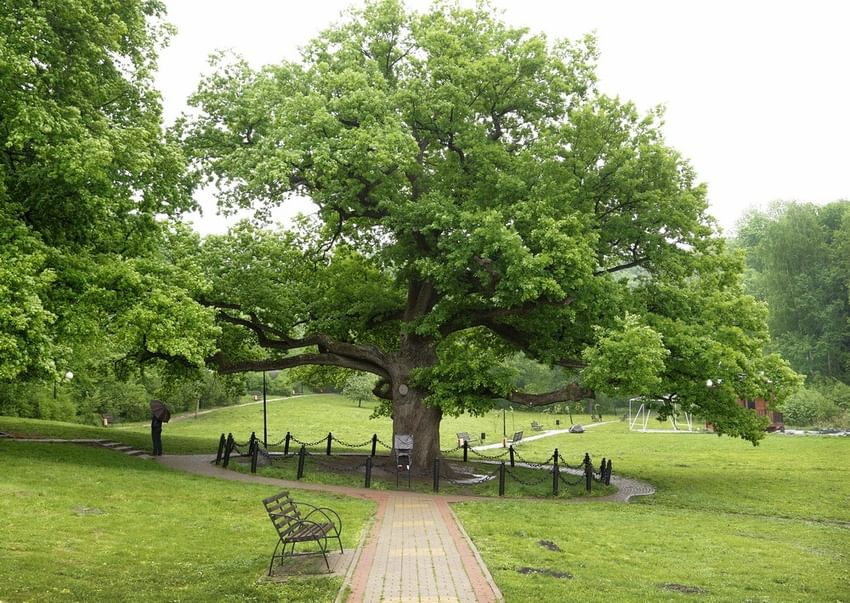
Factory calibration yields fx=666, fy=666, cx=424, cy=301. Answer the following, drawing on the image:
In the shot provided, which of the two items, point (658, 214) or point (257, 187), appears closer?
point (257, 187)

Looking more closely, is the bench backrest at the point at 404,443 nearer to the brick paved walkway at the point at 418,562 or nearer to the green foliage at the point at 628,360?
the brick paved walkway at the point at 418,562

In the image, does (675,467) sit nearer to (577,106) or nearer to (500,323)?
(500,323)

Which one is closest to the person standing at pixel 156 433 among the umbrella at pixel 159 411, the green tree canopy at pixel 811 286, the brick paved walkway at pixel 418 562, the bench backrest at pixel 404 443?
the umbrella at pixel 159 411

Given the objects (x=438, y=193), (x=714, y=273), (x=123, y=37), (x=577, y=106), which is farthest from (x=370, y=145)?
(x=714, y=273)

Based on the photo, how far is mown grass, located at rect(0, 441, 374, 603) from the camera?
821 centimetres

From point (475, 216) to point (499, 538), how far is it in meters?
9.51

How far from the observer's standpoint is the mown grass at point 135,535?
26.9 ft

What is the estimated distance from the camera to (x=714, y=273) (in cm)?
2209

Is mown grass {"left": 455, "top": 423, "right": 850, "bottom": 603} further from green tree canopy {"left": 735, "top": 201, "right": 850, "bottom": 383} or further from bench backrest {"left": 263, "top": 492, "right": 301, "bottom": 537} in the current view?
green tree canopy {"left": 735, "top": 201, "right": 850, "bottom": 383}

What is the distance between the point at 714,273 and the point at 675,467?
347 inches

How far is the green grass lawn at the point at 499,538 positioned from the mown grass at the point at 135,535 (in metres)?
0.04

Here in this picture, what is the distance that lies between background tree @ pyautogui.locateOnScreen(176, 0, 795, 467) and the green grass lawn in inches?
145

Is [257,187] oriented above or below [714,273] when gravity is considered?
above

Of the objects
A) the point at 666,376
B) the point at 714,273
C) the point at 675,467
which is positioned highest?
the point at 714,273
